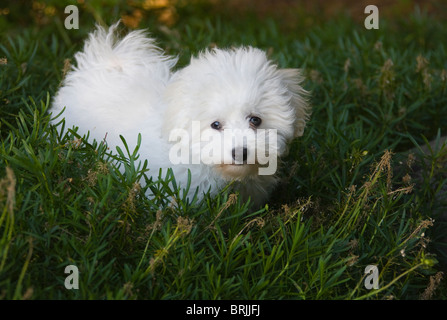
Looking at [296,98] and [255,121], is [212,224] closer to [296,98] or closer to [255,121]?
[255,121]

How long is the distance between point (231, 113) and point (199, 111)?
150mm

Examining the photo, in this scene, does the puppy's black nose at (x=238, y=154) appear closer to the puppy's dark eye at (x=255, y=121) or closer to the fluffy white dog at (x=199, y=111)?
the fluffy white dog at (x=199, y=111)

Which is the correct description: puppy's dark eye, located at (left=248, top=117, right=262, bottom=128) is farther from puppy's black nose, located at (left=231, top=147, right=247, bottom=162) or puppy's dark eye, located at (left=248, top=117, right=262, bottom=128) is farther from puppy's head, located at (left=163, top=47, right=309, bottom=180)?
puppy's black nose, located at (left=231, top=147, right=247, bottom=162)

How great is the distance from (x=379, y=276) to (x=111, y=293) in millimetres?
1133

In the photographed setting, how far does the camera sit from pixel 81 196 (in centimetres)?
253

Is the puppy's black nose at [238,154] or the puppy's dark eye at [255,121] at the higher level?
the puppy's dark eye at [255,121]

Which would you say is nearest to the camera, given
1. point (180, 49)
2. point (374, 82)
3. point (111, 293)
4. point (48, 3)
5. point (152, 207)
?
point (111, 293)

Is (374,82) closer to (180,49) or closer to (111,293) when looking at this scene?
(180,49)

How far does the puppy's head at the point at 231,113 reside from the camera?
105 inches

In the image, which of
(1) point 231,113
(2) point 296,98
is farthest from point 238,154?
(2) point 296,98

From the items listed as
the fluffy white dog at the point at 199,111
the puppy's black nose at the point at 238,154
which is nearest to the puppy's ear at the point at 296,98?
the fluffy white dog at the point at 199,111

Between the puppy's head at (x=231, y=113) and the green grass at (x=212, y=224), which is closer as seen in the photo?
the green grass at (x=212, y=224)
